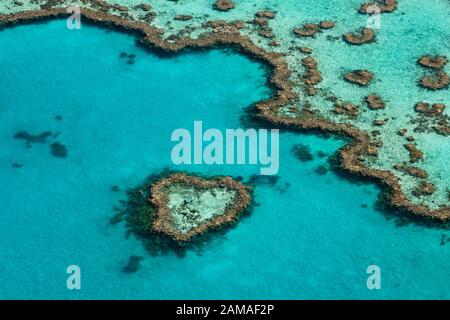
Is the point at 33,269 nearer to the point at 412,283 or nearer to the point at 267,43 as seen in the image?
the point at 412,283

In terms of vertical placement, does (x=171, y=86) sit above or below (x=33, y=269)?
above

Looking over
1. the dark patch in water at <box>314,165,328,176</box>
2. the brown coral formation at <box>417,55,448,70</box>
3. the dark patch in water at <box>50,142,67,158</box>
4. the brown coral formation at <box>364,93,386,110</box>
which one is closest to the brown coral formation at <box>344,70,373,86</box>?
the brown coral formation at <box>364,93,386,110</box>

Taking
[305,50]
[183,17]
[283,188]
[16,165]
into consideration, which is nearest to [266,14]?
[305,50]

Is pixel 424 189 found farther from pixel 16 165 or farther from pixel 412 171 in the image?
pixel 16 165

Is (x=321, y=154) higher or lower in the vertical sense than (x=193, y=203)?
higher

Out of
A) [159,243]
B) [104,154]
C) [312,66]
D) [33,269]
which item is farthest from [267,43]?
[33,269]
